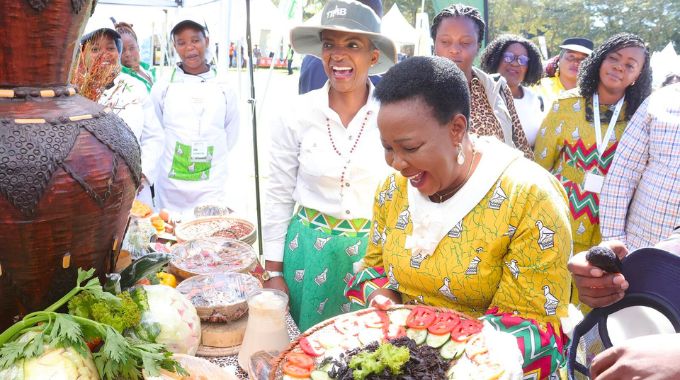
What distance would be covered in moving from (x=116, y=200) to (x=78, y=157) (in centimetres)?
16

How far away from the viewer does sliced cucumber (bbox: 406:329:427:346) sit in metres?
1.59

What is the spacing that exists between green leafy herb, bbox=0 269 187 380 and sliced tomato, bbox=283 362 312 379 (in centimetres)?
26

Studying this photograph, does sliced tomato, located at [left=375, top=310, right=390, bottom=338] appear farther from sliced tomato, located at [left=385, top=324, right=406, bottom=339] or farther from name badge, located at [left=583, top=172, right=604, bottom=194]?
name badge, located at [left=583, top=172, right=604, bottom=194]

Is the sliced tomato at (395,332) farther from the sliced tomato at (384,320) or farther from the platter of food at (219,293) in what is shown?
the platter of food at (219,293)

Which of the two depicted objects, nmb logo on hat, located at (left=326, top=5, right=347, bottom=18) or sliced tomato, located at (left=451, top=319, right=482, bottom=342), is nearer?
sliced tomato, located at (left=451, top=319, right=482, bottom=342)

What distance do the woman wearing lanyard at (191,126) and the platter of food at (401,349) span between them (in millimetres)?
3286

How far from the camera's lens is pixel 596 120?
3.91 m

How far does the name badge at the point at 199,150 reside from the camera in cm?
477

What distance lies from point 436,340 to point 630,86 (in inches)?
126

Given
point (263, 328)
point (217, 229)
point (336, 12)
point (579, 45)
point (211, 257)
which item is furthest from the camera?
point (579, 45)

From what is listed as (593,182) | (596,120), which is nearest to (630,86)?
(596,120)

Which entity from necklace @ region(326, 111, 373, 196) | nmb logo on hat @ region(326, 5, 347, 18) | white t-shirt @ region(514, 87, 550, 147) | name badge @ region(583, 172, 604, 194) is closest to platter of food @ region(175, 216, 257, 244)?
necklace @ region(326, 111, 373, 196)

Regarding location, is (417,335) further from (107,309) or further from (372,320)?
(107,309)

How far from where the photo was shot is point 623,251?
1.53 meters
